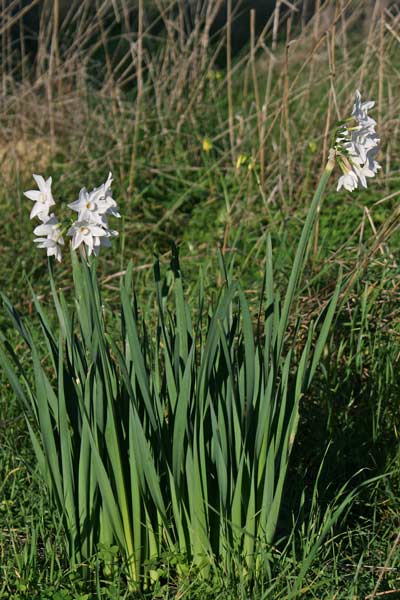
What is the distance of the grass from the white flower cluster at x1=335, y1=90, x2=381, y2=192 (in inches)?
16.5

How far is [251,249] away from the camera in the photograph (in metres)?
3.25

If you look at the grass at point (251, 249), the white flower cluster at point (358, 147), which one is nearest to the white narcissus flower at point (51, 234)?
the grass at point (251, 249)

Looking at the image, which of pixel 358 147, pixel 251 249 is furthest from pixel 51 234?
pixel 251 249

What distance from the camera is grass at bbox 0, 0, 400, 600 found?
183 centimetres

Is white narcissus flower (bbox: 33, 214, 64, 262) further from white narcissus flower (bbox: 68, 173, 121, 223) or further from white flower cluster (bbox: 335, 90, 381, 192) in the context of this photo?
white flower cluster (bbox: 335, 90, 381, 192)

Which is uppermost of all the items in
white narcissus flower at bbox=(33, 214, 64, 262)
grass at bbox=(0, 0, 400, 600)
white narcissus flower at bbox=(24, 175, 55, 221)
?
white narcissus flower at bbox=(24, 175, 55, 221)

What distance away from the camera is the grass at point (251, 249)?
183 centimetres

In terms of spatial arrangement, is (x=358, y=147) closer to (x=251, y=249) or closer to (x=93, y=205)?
(x=93, y=205)

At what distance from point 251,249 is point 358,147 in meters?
1.69

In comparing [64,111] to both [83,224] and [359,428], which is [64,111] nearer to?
[359,428]

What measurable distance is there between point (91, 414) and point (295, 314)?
1.13 m

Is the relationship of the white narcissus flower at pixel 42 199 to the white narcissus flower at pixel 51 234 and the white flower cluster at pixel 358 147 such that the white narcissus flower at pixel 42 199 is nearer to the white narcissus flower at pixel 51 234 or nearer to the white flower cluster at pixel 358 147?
the white narcissus flower at pixel 51 234

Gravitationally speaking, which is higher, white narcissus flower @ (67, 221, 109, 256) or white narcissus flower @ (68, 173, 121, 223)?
white narcissus flower @ (68, 173, 121, 223)

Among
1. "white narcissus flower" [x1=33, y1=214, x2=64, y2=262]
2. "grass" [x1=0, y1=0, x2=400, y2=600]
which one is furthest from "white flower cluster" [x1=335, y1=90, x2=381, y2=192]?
"white narcissus flower" [x1=33, y1=214, x2=64, y2=262]
